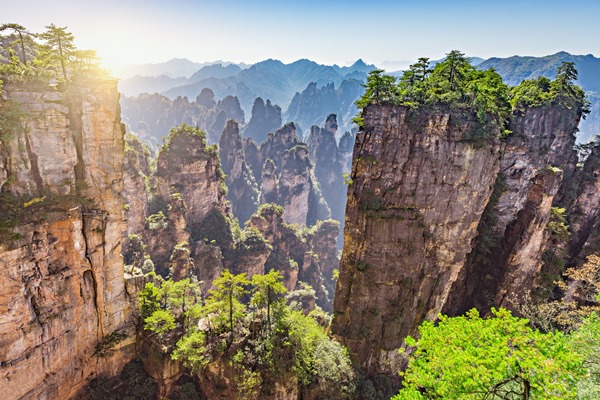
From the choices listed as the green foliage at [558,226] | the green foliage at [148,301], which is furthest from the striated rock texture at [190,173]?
the green foliage at [558,226]

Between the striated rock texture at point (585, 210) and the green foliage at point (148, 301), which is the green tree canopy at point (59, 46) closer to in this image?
the green foliage at point (148, 301)

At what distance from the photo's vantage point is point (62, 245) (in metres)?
16.6

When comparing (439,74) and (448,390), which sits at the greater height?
(439,74)

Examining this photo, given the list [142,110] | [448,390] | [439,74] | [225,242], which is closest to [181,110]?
[142,110]

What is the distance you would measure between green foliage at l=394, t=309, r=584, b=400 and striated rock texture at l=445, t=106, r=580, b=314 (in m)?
21.6

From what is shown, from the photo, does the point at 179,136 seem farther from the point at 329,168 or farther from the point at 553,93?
the point at 329,168

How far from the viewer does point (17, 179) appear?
1485 cm

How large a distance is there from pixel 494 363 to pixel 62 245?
63.8ft

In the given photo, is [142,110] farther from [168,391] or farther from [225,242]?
[168,391]

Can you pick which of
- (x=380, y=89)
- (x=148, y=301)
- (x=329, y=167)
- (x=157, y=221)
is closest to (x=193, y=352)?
(x=148, y=301)

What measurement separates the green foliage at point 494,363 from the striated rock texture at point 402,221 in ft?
47.6

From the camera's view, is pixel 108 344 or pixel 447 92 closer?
pixel 108 344

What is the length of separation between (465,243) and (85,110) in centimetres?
2761

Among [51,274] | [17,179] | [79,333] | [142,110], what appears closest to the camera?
[17,179]
